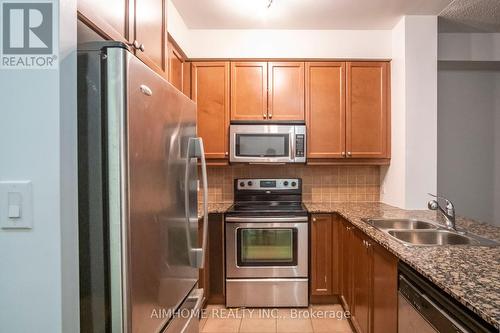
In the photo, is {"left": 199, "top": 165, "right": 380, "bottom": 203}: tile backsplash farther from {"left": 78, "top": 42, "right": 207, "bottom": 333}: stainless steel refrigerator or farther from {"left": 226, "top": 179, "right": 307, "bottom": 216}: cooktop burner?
{"left": 78, "top": 42, "right": 207, "bottom": 333}: stainless steel refrigerator

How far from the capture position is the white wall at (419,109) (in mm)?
2615

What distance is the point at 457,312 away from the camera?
961mm

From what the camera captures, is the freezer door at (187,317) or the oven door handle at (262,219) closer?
the freezer door at (187,317)

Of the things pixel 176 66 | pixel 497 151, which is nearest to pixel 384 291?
pixel 176 66

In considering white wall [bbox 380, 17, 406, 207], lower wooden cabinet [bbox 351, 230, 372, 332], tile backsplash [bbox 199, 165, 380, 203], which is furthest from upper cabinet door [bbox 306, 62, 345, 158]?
lower wooden cabinet [bbox 351, 230, 372, 332]

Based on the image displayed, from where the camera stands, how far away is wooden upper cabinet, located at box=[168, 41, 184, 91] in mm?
2344

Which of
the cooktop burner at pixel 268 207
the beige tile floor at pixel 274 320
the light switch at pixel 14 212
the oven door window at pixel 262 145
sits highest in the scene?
the oven door window at pixel 262 145

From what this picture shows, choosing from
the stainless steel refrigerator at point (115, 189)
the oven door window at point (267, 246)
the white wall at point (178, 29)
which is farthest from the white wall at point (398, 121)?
the stainless steel refrigerator at point (115, 189)

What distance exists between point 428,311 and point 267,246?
159 centimetres

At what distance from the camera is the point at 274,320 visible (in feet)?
8.11

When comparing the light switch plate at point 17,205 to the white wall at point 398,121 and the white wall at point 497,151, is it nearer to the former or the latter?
the white wall at point 398,121

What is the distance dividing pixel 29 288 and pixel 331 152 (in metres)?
2.61

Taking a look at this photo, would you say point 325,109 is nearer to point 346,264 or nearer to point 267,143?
point 267,143

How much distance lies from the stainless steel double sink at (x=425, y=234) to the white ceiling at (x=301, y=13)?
1.79m
